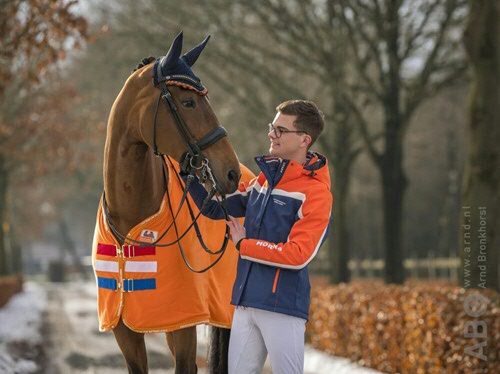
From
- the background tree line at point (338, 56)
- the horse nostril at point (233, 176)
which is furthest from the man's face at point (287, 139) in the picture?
the background tree line at point (338, 56)

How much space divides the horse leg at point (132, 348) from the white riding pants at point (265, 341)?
1147mm

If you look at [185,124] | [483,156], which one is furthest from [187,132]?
[483,156]

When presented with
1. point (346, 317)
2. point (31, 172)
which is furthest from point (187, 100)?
point (31, 172)

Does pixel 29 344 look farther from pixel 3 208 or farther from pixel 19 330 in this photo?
pixel 3 208

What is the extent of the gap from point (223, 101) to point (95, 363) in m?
14.9

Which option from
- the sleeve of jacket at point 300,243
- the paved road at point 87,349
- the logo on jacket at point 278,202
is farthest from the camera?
the paved road at point 87,349

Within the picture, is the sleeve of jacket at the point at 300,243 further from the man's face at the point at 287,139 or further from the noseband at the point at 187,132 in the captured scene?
the noseband at the point at 187,132

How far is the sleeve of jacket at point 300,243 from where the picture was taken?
4121 mm

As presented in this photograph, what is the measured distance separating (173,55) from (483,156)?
6.03m

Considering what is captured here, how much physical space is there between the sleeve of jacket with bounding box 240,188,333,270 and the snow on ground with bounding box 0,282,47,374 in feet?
21.1

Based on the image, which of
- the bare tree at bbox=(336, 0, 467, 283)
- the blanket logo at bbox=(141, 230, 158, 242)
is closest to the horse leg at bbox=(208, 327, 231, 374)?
the blanket logo at bbox=(141, 230, 158, 242)

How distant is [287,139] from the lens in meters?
4.34

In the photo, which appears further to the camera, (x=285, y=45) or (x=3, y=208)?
(x=3, y=208)

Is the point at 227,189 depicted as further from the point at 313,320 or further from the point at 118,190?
the point at 313,320
